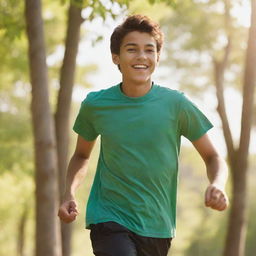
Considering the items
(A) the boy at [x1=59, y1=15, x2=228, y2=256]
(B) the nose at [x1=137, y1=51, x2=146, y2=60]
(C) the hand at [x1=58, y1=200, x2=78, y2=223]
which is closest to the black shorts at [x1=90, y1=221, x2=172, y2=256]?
(A) the boy at [x1=59, y1=15, x2=228, y2=256]

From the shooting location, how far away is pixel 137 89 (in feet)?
14.9

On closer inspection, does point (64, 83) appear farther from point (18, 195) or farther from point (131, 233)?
point (18, 195)

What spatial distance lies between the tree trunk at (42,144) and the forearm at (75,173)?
3857 mm

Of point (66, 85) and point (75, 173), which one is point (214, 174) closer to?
point (75, 173)

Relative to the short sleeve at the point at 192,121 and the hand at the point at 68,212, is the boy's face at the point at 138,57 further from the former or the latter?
the hand at the point at 68,212

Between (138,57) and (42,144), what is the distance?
4.38 m

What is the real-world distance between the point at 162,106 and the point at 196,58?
591 inches

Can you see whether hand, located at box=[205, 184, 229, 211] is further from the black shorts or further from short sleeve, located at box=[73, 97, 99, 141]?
short sleeve, located at box=[73, 97, 99, 141]

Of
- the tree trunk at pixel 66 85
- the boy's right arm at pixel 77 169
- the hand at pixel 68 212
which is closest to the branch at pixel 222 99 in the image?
the tree trunk at pixel 66 85

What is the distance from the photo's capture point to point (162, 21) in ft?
59.5

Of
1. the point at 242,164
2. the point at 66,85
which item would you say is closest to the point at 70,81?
the point at 66,85

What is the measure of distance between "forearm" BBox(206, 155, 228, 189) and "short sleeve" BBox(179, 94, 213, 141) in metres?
0.19

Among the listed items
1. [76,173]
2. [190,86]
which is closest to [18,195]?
[190,86]

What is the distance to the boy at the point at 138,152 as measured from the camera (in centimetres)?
431
